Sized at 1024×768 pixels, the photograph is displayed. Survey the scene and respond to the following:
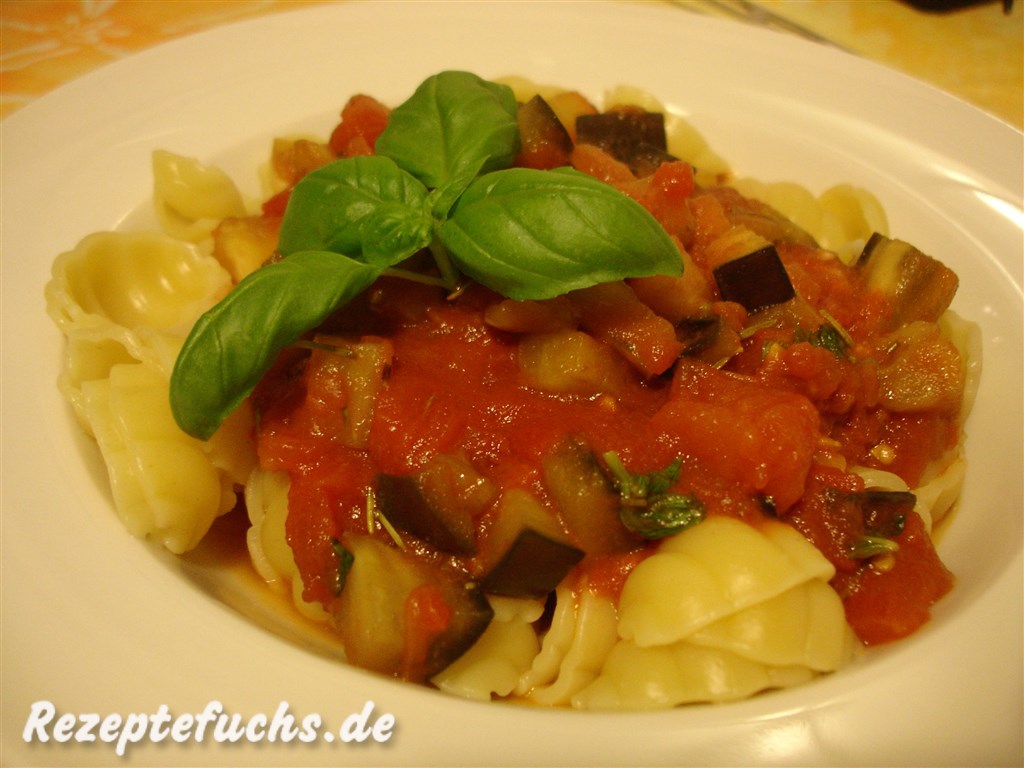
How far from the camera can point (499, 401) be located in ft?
10.7

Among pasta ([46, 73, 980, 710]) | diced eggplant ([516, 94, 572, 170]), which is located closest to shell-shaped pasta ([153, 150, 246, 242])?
pasta ([46, 73, 980, 710])

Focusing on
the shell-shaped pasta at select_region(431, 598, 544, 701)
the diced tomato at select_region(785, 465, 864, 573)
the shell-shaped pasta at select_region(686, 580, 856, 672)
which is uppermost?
the diced tomato at select_region(785, 465, 864, 573)

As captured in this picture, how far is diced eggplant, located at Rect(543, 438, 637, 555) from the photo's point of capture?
2920 millimetres

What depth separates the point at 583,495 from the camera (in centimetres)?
292

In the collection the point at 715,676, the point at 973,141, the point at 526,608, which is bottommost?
the point at 526,608

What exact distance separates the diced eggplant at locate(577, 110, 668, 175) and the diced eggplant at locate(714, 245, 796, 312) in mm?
1082

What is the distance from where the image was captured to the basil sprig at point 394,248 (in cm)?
280

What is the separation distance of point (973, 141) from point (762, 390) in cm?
267

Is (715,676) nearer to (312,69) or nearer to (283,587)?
(283,587)

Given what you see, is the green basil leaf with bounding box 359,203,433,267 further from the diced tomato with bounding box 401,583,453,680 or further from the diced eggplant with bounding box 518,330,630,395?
the diced tomato with bounding box 401,583,453,680

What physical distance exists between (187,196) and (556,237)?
8.15 feet

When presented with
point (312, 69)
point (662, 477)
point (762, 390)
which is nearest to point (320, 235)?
point (662, 477)

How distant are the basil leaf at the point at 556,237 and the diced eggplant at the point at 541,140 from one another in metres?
0.97

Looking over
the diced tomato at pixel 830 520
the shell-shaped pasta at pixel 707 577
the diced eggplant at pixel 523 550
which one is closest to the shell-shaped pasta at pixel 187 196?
the diced eggplant at pixel 523 550
